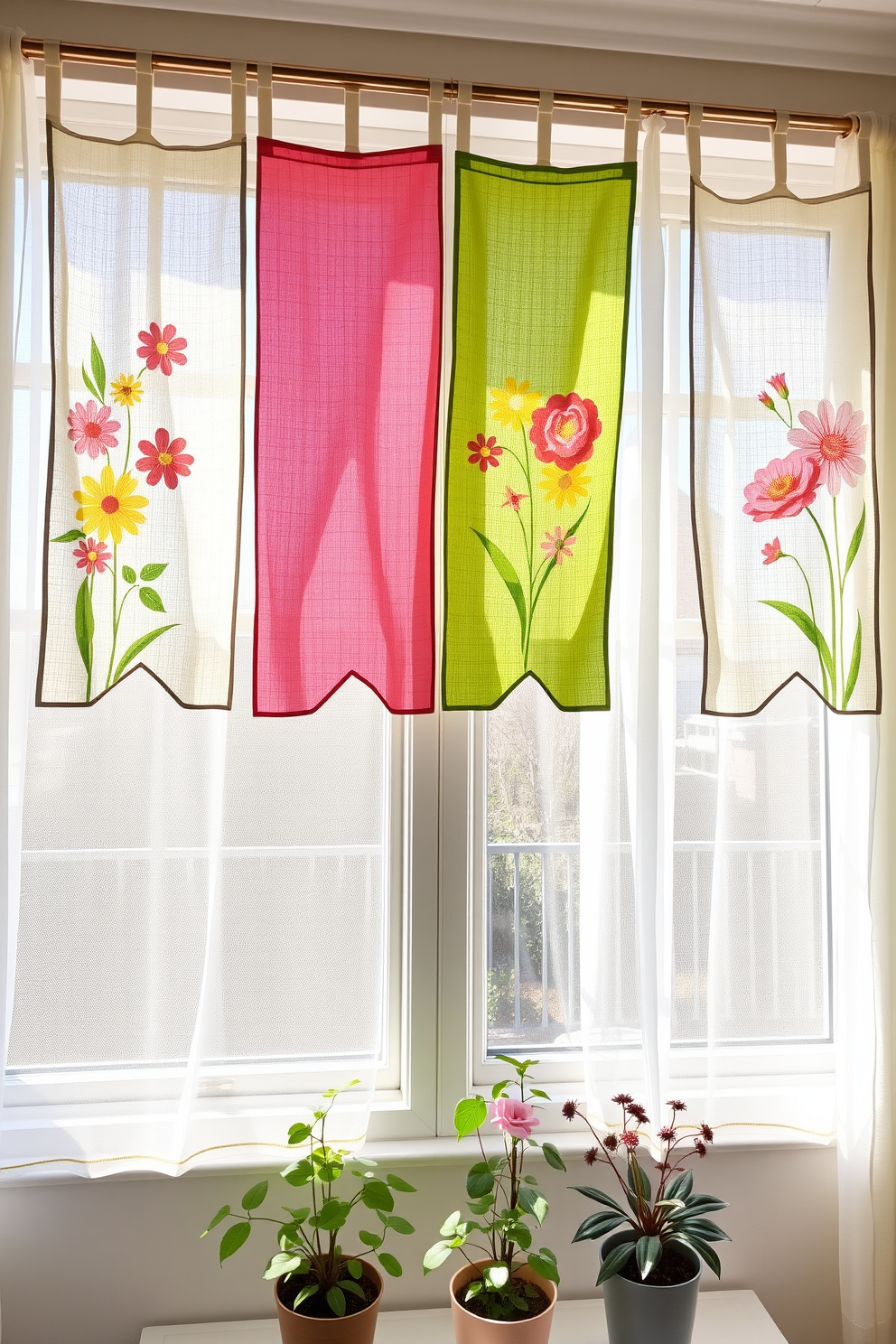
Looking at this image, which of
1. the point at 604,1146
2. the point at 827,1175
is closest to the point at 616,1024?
the point at 604,1146

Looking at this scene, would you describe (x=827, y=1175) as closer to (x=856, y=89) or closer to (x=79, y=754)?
(x=79, y=754)

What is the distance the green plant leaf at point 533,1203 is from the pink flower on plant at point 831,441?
1.22m

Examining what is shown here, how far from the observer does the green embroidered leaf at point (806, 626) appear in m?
1.69

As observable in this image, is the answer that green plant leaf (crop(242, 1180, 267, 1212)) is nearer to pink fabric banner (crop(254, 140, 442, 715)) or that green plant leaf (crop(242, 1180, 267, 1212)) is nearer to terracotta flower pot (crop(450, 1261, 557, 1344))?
terracotta flower pot (crop(450, 1261, 557, 1344))

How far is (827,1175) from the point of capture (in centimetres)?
176

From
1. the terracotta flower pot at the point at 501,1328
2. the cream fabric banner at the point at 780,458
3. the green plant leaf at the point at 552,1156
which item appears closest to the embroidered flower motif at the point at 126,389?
the cream fabric banner at the point at 780,458

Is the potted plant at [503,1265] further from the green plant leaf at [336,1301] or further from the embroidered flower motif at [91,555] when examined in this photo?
the embroidered flower motif at [91,555]

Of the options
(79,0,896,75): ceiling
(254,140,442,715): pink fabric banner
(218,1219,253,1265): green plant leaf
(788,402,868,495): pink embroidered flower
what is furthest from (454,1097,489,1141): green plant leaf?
(79,0,896,75): ceiling

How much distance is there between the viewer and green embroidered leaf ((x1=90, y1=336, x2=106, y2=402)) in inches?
61.2

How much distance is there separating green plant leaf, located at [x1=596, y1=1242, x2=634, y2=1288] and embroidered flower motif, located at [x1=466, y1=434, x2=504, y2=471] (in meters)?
1.20

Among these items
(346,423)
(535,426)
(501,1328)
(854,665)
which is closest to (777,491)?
(854,665)

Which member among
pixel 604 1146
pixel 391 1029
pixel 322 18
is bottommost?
pixel 604 1146

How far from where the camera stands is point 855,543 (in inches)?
67.1

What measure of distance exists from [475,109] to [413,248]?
0.29 m
